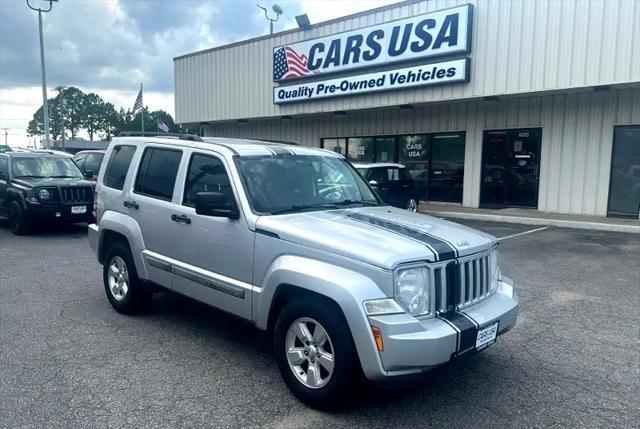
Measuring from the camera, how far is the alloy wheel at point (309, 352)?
3.34 metres

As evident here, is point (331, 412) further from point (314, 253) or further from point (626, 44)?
point (626, 44)

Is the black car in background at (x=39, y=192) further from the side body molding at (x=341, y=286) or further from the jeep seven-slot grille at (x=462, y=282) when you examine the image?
the jeep seven-slot grille at (x=462, y=282)

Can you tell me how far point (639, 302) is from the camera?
20.0ft

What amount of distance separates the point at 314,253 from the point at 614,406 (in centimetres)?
241

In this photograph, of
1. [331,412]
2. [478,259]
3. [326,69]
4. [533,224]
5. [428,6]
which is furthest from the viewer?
[326,69]

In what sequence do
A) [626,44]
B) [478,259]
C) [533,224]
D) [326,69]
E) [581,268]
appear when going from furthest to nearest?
1. [326,69]
2. [533,224]
3. [626,44]
4. [581,268]
5. [478,259]

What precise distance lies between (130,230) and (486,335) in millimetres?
3632

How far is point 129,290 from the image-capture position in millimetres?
5270

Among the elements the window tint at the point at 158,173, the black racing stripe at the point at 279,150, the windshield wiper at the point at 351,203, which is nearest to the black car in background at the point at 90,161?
the window tint at the point at 158,173

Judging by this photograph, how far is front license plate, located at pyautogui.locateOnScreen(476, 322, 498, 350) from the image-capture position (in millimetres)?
3393

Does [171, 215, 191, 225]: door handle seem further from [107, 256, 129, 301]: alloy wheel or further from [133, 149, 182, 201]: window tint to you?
[107, 256, 129, 301]: alloy wheel

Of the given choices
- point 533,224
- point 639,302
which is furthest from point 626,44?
point 639,302

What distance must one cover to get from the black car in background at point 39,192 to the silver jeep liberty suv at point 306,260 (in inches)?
230

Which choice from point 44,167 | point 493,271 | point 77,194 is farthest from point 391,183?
point 493,271
